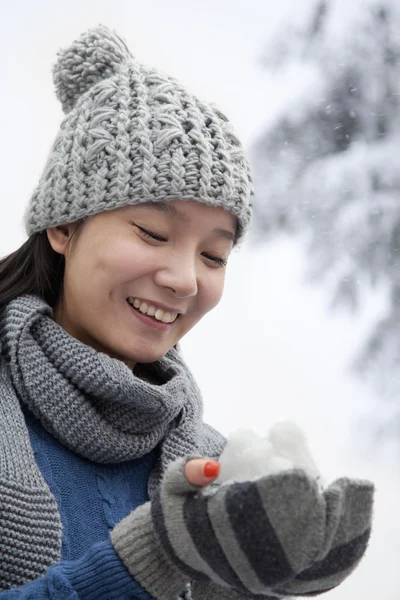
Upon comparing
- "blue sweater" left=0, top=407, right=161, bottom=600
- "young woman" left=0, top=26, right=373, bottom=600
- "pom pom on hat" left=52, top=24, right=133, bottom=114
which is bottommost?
"blue sweater" left=0, top=407, right=161, bottom=600

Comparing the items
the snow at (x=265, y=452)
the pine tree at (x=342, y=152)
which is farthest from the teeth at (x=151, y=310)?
the pine tree at (x=342, y=152)

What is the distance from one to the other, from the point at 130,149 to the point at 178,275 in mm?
139

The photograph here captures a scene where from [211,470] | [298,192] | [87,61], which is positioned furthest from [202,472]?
[298,192]

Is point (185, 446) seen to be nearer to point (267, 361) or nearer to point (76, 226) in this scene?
point (76, 226)

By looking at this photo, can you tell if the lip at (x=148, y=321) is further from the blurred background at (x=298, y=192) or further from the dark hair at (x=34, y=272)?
the blurred background at (x=298, y=192)

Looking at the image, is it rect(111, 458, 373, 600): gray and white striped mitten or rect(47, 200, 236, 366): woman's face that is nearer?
rect(111, 458, 373, 600): gray and white striped mitten

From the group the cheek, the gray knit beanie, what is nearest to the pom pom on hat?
the gray knit beanie

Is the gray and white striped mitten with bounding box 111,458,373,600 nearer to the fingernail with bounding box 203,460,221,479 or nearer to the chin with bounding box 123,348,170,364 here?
the fingernail with bounding box 203,460,221,479

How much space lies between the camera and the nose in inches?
32.2

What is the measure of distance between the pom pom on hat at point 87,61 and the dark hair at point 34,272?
0.18 metres

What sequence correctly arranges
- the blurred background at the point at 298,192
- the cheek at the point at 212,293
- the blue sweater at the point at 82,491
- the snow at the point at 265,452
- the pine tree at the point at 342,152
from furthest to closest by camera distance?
the pine tree at the point at 342,152
the blurred background at the point at 298,192
the cheek at the point at 212,293
the blue sweater at the point at 82,491
the snow at the point at 265,452

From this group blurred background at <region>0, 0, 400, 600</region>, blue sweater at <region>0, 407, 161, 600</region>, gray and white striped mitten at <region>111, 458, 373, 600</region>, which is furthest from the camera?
blurred background at <region>0, 0, 400, 600</region>

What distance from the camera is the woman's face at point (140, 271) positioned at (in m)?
0.82

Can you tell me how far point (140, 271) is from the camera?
2.67 feet
